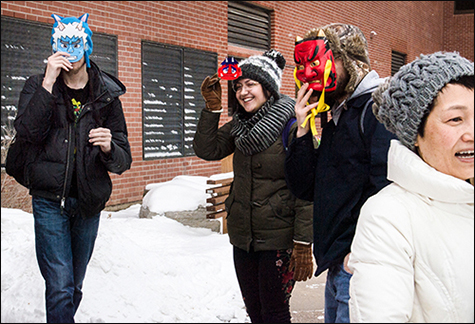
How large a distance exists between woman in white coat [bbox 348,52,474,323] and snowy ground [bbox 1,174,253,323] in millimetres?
2334

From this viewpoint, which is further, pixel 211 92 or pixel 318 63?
pixel 211 92

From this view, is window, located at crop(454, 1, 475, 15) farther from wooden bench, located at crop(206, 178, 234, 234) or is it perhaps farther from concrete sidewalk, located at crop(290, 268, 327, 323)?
concrete sidewalk, located at crop(290, 268, 327, 323)

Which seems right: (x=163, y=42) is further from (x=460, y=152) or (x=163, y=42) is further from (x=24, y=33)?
(x=460, y=152)

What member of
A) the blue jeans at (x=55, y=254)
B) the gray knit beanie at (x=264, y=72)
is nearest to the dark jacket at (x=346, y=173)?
the gray knit beanie at (x=264, y=72)

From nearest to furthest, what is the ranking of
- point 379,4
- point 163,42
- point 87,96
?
point 87,96 → point 163,42 → point 379,4

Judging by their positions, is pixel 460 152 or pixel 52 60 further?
pixel 52 60

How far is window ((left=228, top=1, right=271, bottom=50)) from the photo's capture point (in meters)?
7.96

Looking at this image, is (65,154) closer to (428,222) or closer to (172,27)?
(428,222)

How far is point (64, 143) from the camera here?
2.39 m

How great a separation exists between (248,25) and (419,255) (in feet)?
25.5

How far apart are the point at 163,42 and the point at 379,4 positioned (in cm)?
650

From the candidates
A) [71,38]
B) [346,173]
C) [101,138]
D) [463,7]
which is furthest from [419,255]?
[463,7]

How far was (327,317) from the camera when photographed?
190 cm

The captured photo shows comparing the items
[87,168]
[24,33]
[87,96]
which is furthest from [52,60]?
[24,33]
